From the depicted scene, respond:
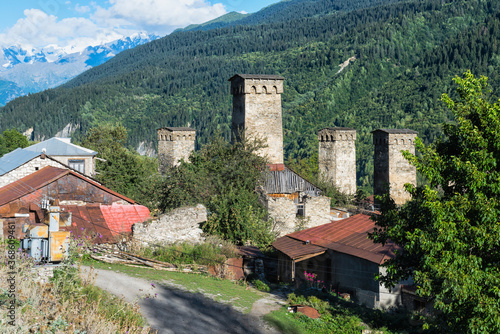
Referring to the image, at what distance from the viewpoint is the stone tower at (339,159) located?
3872 cm

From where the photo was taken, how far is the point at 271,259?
19.2 meters

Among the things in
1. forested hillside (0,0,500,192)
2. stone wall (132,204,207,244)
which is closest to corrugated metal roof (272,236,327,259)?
stone wall (132,204,207,244)

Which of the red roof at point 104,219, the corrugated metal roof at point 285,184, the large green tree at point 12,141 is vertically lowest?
the red roof at point 104,219

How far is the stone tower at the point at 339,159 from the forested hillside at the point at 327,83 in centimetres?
4006

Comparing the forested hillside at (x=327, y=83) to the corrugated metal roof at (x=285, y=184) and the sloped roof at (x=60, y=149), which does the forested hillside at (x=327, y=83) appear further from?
the sloped roof at (x=60, y=149)

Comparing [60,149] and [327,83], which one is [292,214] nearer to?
[60,149]

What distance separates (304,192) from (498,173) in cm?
1884

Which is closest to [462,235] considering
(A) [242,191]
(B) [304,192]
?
(A) [242,191]

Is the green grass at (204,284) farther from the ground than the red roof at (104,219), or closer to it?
closer to it

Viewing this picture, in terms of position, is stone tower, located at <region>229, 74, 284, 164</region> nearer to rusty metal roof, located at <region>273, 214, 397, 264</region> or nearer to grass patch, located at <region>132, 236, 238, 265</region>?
rusty metal roof, located at <region>273, 214, 397, 264</region>

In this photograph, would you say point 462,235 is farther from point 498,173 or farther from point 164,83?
point 164,83

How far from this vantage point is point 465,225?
9688 mm

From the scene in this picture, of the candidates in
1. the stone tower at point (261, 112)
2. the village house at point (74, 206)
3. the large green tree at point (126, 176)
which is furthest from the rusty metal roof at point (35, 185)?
the stone tower at point (261, 112)

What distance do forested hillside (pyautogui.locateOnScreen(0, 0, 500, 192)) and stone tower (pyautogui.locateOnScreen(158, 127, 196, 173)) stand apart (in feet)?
129
